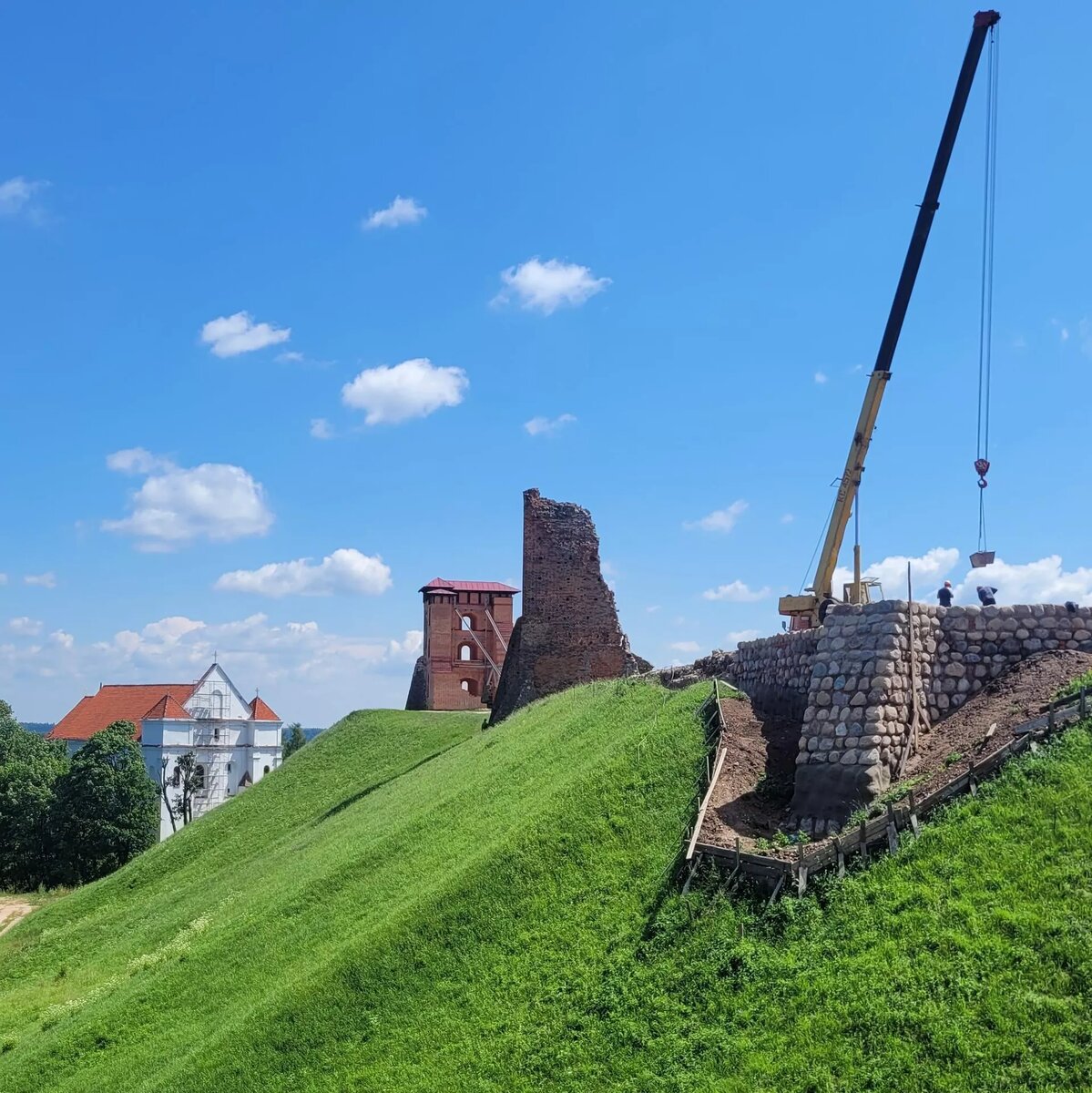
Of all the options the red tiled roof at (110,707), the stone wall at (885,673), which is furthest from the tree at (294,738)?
the stone wall at (885,673)

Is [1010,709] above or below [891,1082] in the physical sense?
above

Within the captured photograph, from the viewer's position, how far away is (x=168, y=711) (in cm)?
5491

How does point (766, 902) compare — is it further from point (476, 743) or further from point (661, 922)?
point (476, 743)

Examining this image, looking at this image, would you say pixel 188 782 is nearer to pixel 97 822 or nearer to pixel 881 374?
pixel 97 822

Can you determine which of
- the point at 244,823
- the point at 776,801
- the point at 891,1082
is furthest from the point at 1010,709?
the point at 244,823

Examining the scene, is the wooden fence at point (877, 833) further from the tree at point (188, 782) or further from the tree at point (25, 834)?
the tree at point (188, 782)

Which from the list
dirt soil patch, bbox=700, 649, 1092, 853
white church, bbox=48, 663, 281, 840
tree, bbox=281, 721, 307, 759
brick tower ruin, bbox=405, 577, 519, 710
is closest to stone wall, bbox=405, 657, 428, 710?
brick tower ruin, bbox=405, 577, 519, 710

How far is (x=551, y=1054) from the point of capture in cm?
852

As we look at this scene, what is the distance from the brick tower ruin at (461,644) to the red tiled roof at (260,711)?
71.3 feet

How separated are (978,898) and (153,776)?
52044 millimetres

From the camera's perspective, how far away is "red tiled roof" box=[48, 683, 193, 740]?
59094 millimetres

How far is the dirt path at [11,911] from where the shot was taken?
96.3 feet

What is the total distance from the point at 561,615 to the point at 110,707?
44.8 metres

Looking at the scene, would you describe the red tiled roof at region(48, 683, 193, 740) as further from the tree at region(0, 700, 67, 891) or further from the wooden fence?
the wooden fence
